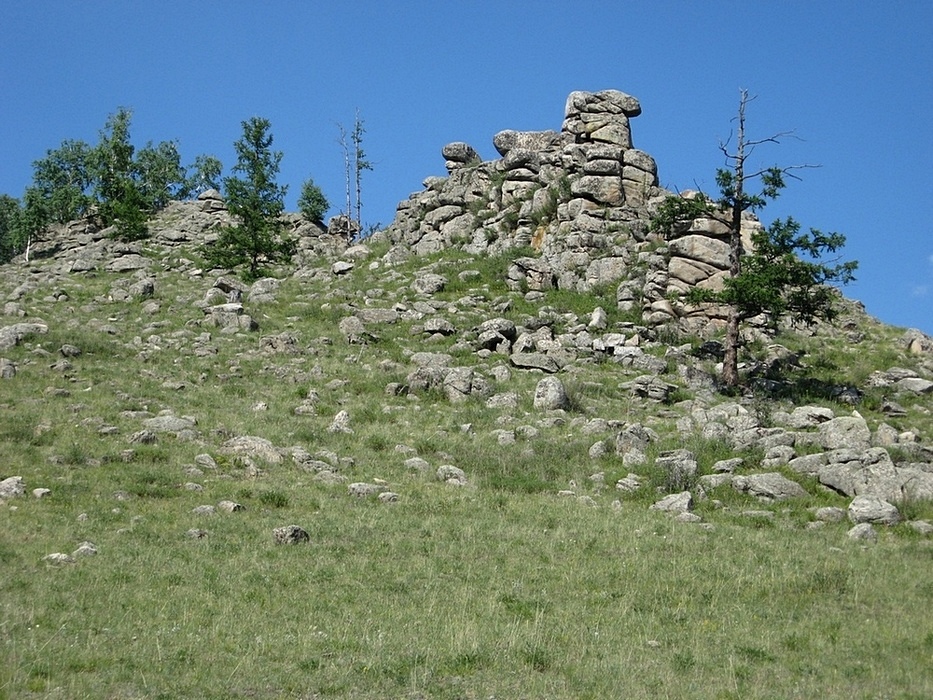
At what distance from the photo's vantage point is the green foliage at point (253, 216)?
153ft

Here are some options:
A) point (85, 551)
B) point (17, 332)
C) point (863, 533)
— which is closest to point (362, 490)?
point (85, 551)

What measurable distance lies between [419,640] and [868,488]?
11.8 m

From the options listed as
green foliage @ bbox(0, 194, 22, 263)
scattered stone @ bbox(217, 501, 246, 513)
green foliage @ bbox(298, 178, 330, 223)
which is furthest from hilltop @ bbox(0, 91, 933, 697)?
green foliage @ bbox(0, 194, 22, 263)

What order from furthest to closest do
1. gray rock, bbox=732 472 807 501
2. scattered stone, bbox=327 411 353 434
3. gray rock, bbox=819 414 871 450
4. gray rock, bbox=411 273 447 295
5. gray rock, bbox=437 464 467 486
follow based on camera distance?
gray rock, bbox=411 273 447 295, scattered stone, bbox=327 411 353 434, gray rock, bbox=819 414 871 450, gray rock, bbox=437 464 467 486, gray rock, bbox=732 472 807 501

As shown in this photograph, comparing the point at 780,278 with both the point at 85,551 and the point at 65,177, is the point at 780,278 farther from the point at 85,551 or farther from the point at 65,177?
the point at 65,177

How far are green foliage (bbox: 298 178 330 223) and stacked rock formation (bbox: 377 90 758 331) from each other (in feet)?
32.7

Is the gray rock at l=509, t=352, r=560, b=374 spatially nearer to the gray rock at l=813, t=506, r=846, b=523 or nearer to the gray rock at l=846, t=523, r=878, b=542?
the gray rock at l=813, t=506, r=846, b=523

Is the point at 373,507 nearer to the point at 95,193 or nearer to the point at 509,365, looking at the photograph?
the point at 509,365

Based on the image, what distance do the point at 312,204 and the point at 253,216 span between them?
53.6ft

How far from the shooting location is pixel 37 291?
130 feet

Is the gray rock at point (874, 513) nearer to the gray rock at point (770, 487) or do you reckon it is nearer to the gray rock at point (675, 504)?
the gray rock at point (770, 487)

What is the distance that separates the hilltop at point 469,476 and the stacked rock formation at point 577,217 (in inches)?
7.4

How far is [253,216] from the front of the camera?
4709cm

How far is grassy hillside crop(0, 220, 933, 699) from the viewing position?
1027cm
